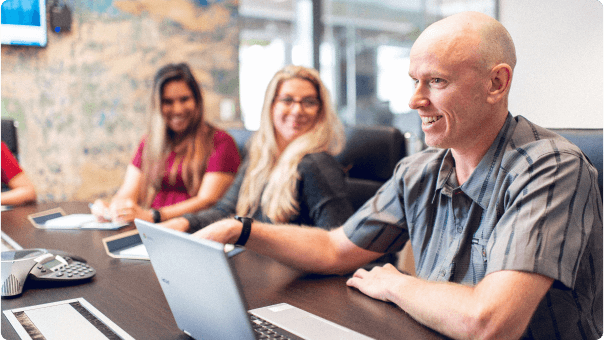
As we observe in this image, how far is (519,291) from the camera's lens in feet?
2.45

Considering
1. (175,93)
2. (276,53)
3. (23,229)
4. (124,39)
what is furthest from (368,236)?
(276,53)

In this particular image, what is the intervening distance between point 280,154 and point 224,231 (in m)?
0.87

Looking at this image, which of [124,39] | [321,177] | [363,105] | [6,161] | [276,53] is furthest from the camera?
[276,53]

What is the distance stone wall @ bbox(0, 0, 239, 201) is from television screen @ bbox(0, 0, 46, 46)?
2.0 inches

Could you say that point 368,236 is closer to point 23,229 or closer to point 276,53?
point 23,229

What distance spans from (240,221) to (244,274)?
12 cm

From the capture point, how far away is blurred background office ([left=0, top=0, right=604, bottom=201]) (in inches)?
95.3

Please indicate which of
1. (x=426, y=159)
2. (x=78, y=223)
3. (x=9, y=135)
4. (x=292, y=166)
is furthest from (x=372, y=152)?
(x=9, y=135)

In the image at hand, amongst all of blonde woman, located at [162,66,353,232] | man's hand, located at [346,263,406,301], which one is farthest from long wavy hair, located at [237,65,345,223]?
man's hand, located at [346,263,406,301]

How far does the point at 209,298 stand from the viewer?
26.2 inches

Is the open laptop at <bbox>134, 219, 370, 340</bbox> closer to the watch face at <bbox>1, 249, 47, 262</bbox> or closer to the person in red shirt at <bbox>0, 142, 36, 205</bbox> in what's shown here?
the watch face at <bbox>1, 249, 47, 262</bbox>

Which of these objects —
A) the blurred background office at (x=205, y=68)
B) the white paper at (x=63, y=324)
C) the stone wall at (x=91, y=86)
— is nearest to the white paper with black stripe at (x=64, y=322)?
the white paper at (x=63, y=324)

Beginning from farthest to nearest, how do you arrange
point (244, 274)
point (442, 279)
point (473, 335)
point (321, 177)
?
point (321, 177) → point (244, 274) → point (442, 279) → point (473, 335)

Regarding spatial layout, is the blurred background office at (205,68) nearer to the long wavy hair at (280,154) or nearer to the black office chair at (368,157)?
the black office chair at (368,157)
